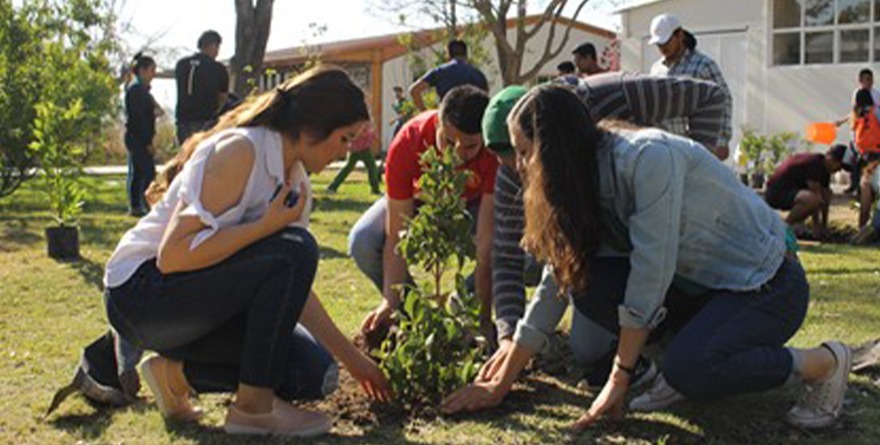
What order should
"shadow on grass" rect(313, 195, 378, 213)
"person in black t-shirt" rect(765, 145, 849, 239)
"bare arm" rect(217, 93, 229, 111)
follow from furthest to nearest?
"shadow on grass" rect(313, 195, 378, 213)
"bare arm" rect(217, 93, 229, 111)
"person in black t-shirt" rect(765, 145, 849, 239)

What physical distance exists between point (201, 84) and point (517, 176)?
6788 mm

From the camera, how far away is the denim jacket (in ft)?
10.1

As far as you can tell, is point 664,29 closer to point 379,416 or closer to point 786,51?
point 379,416

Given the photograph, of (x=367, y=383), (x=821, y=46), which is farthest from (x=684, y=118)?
(x=821, y=46)

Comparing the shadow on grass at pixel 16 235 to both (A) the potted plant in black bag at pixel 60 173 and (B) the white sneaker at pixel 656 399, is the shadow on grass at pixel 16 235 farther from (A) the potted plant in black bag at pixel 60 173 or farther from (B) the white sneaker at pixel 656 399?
(B) the white sneaker at pixel 656 399

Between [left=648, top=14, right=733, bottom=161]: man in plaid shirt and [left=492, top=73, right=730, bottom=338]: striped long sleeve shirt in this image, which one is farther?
[left=648, top=14, right=733, bottom=161]: man in plaid shirt

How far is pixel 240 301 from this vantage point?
324 cm

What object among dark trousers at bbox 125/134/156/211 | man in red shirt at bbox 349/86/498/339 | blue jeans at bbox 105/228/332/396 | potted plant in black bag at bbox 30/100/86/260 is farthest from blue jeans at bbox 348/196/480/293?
dark trousers at bbox 125/134/156/211

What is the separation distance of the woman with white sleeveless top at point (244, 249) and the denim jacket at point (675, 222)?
835 millimetres

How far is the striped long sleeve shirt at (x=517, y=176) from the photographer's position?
394 cm

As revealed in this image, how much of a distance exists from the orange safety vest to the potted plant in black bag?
8.80m

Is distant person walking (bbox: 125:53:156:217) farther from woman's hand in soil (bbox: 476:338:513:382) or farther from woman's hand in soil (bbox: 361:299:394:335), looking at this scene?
woman's hand in soil (bbox: 476:338:513:382)

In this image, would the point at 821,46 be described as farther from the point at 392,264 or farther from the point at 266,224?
the point at 266,224

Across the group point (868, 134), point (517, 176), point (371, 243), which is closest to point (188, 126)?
point (371, 243)
